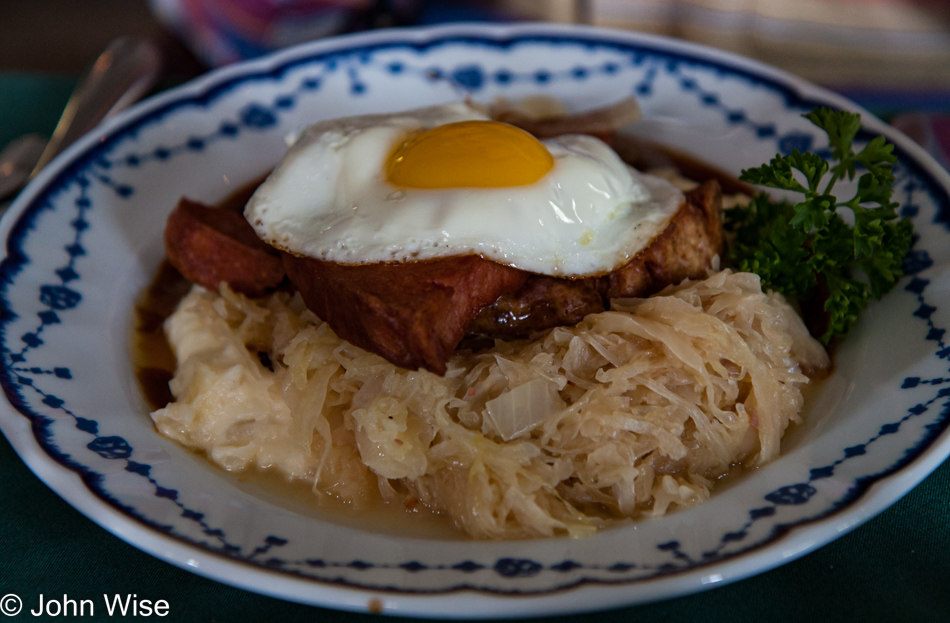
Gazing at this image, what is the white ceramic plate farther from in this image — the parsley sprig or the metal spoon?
the metal spoon

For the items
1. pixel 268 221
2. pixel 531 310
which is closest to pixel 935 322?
pixel 531 310

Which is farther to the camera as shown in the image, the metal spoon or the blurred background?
the blurred background

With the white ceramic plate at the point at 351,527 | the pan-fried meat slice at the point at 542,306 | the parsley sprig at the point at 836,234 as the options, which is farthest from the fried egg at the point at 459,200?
the white ceramic plate at the point at 351,527

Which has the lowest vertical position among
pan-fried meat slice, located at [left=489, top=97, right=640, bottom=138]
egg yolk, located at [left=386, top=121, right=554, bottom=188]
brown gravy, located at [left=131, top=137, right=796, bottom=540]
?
brown gravy, located at [left=131, top=137, right=796, bottom=540]

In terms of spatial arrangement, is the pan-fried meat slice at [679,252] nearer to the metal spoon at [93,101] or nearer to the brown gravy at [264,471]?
the brown gravy at [264,471]

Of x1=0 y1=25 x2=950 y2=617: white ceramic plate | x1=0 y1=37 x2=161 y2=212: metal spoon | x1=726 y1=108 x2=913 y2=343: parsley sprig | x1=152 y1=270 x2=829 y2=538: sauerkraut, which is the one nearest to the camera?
x1=0 y1=25 x2=950 y2=617: white ceramic plate

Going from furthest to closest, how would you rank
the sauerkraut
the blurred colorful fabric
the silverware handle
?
the blurred colorful fabric
the silverware handle
the sauerkraut

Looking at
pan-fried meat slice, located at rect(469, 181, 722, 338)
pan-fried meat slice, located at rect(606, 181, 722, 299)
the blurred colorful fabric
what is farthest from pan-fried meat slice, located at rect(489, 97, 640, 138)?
the blurred colorful fabric
